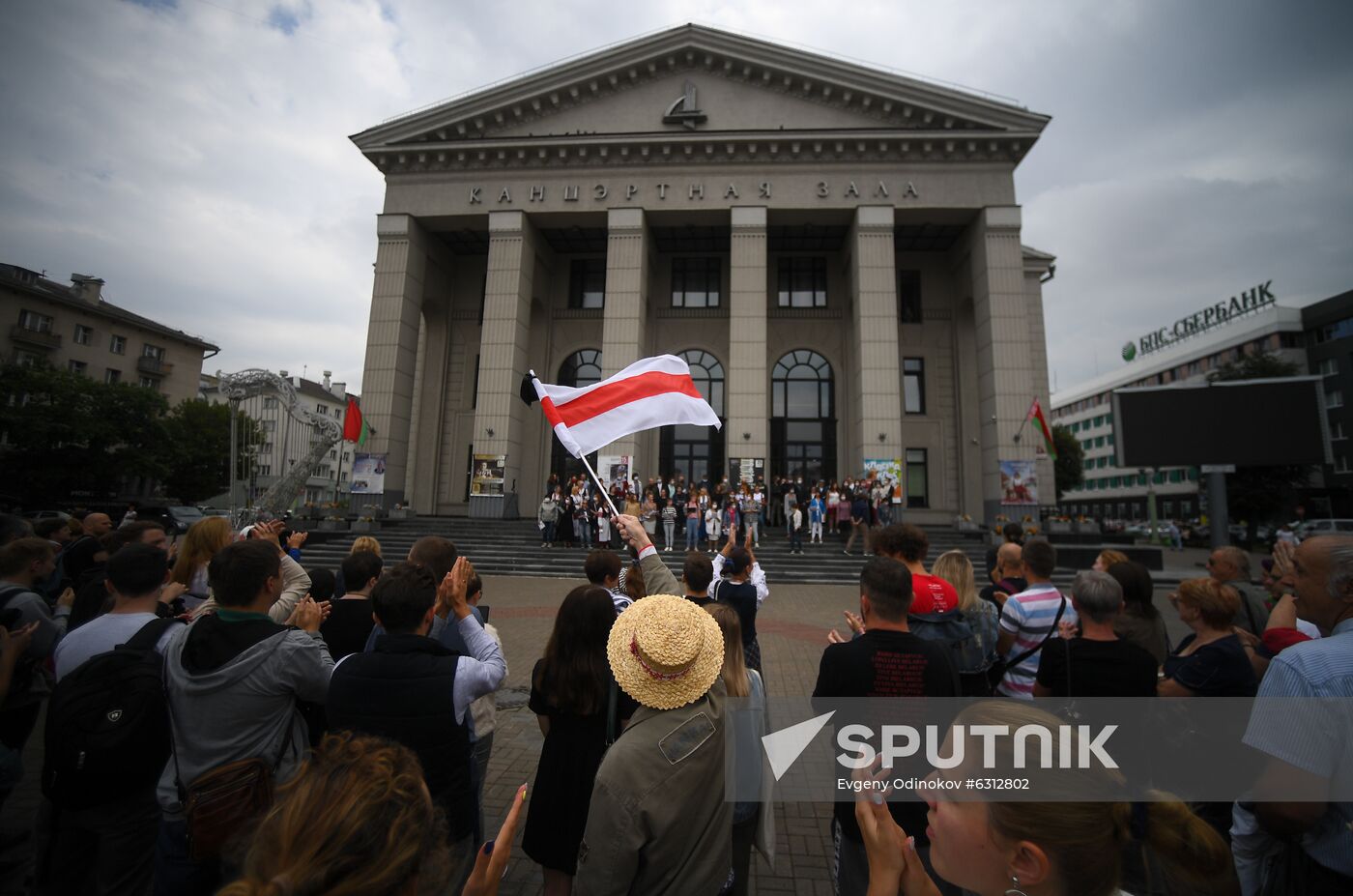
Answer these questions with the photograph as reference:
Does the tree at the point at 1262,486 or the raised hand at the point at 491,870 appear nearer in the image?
the raised hand at the point at 491,870

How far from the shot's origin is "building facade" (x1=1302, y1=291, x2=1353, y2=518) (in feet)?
131

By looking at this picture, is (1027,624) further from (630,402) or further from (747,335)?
(747,335)

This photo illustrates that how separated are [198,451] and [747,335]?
45825 mm

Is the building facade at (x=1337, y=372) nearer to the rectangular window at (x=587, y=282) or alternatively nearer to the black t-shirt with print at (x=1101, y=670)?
the rectangular window at (x=587, y=282)

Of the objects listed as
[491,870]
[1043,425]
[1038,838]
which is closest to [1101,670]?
[1038,838]

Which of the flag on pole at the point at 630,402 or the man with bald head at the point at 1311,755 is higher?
the flag on pole at the point at 630,402

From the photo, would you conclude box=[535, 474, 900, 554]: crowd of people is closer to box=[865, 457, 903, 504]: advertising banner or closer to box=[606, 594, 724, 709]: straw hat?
box=[865, 457, 903, 504]: advertising banner

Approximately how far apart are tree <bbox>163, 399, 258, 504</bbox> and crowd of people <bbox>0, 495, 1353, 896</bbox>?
5123cm

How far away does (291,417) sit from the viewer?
21.2 metres

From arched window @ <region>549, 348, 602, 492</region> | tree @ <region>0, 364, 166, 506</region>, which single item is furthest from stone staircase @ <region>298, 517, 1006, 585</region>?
tree @ <region>0, 364, 166, 506</region>

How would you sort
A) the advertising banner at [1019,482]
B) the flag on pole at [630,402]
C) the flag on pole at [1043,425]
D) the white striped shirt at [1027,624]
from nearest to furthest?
the white striped shirt at [1027,624] → the flag on pole at [630,402] → the flag on pole at [1043,425] → the advertising banner at [1019,482]

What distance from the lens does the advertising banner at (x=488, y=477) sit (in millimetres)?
22656

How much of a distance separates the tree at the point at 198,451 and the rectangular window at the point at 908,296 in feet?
153

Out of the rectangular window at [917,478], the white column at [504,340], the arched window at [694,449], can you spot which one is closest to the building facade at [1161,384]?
the rectangular window at [917,478]
